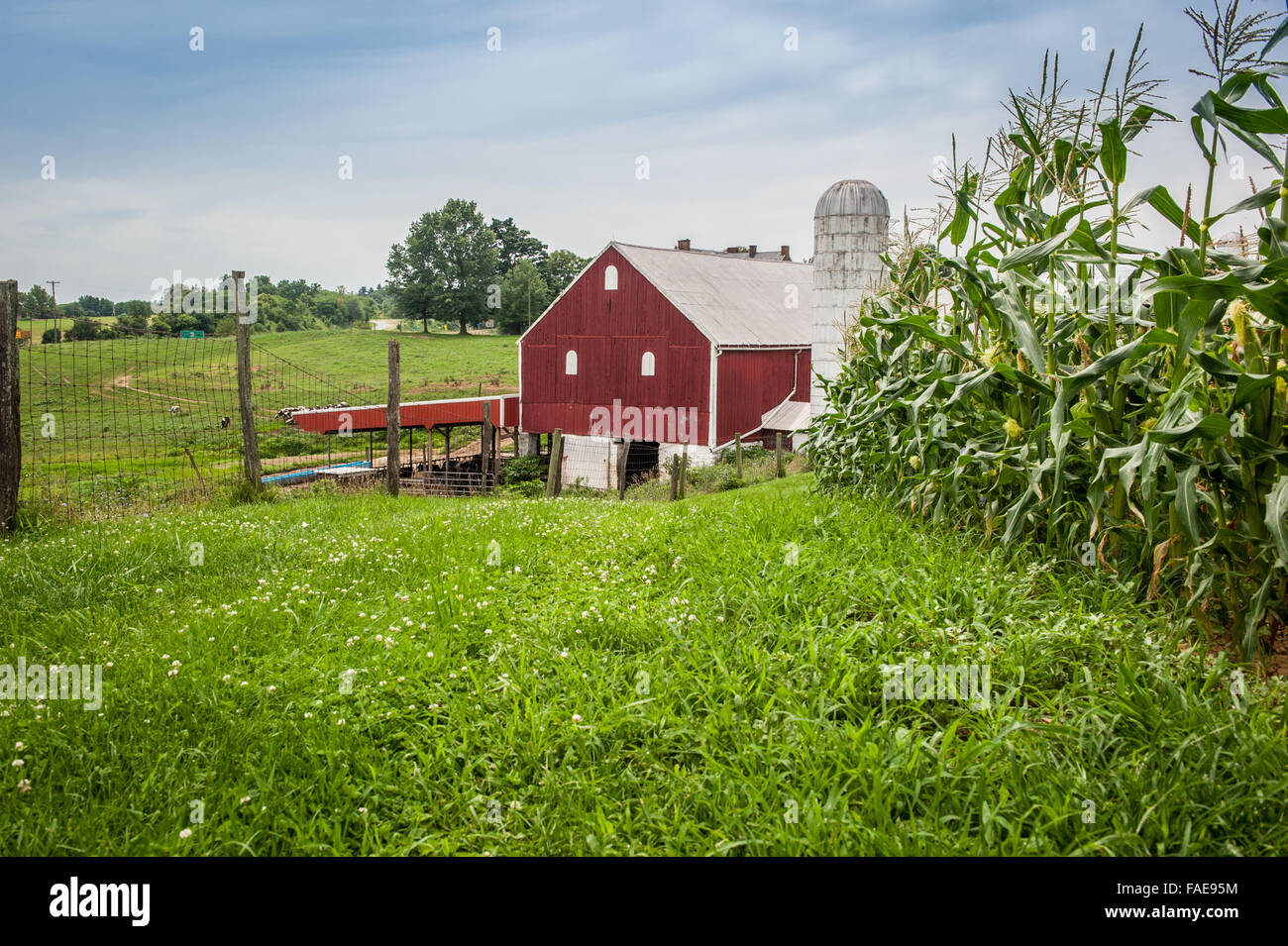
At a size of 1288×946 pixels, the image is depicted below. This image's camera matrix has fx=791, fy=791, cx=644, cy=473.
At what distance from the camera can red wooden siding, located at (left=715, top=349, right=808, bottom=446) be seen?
2475 centimetres

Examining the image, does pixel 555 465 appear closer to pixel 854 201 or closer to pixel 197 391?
pixel 854 201

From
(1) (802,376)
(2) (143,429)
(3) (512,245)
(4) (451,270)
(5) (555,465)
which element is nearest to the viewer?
(5) (555,465)

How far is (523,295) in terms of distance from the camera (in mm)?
63844

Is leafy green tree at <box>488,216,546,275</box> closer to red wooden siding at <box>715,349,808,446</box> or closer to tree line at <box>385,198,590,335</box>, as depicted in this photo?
tree line at <box>385,198,590,335</box>

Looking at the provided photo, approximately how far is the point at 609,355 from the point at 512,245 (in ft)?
175

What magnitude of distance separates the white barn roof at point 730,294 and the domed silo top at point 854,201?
4609 mm

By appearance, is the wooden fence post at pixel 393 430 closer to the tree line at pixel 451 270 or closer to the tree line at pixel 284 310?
the tree line at pixel 284 310

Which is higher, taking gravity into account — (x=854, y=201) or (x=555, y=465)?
(x=854, y=201)

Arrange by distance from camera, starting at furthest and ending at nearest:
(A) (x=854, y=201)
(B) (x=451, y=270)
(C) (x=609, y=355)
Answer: (B) (x=451, y=270) < (C) (x=609, y=355) < (A) (x=854, y=201)

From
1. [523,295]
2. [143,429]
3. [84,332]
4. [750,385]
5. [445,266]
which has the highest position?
[445,266]

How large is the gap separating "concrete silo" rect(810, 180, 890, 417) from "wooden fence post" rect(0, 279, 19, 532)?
14.7 meters

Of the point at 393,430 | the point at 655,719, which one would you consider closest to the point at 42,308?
the point at 393,430
